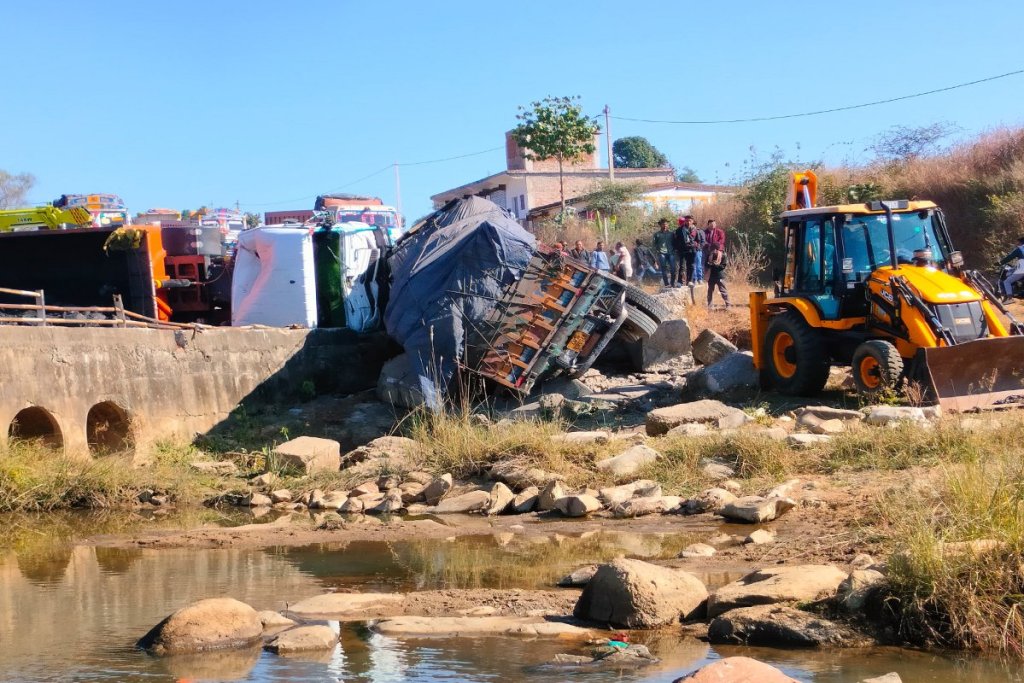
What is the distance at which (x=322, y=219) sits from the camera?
2202 cm

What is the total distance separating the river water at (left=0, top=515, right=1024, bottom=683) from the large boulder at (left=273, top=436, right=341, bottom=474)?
2.03 meters

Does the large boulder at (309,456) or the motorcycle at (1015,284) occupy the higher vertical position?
the motorcycle at (1015,284)

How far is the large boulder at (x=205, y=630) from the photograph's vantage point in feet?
→ 21.8

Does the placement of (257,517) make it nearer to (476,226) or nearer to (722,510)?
(722,510)

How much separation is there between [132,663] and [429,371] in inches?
386

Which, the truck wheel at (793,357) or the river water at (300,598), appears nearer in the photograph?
the river water at (300,598)

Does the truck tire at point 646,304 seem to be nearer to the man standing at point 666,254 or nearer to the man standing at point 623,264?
the man standing at point 623,264

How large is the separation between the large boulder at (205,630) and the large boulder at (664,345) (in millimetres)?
11763

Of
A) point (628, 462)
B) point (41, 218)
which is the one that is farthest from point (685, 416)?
point (41, 218)

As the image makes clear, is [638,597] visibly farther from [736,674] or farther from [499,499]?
[499,499]

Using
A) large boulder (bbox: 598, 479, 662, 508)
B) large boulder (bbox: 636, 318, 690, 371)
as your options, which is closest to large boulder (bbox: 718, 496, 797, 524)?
large boulder (bbox: 598, 479, 662, 508)

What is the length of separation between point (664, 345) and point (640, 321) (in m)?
1.26

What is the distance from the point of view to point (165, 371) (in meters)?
16.1

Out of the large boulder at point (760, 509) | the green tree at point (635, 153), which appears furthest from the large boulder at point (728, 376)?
the green tree at point (635, 153)
